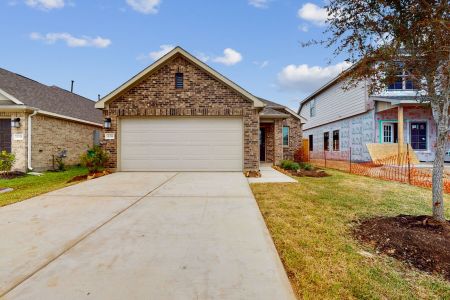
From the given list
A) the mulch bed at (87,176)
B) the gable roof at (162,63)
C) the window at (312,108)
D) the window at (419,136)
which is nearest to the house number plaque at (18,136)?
the gable roof at (162,63)

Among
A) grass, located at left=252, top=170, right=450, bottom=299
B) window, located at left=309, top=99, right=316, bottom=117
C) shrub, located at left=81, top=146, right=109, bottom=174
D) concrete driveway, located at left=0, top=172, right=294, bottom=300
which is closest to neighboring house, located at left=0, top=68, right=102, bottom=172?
shrub, located at left=81, top=146, right=109, bottom=174

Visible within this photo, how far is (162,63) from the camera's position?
416 inches

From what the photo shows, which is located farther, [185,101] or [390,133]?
[390,133]

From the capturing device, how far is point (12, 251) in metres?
3.06

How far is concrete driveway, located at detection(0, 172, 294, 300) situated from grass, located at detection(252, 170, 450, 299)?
277mm

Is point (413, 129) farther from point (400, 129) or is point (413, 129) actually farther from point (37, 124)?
point (37, 124)

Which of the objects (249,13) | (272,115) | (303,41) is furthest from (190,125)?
(249,13)

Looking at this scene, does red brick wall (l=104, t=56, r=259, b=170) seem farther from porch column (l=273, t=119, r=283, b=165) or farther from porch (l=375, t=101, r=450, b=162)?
porch (l=375, t=101, r=450, b=162)

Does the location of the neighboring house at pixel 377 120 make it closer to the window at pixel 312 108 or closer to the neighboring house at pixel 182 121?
the window at pixel 312 108

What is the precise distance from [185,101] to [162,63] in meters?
1.97

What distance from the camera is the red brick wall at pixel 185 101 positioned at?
10.6 m

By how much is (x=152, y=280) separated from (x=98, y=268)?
716 millimetres

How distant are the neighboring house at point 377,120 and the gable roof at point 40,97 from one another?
15910 millimetres

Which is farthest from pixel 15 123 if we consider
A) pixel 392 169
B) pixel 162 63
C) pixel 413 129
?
pixel 413 129
